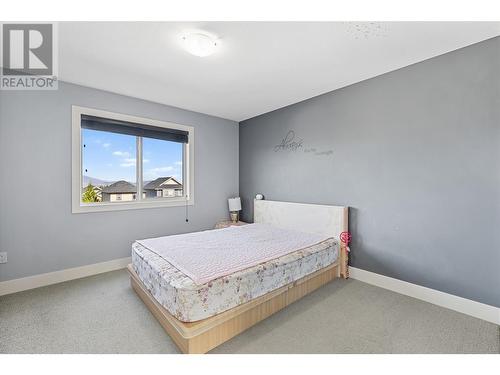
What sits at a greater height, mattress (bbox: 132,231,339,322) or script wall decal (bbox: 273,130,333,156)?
script wall decal (bbox: 273,130,333,156)

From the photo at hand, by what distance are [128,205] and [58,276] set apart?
44.5 inches

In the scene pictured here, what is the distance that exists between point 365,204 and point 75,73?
3681mm

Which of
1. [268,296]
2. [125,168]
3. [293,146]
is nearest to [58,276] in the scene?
[125,168]

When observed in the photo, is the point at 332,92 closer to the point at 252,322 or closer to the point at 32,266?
the point at 252,322

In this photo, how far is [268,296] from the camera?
2014 mm

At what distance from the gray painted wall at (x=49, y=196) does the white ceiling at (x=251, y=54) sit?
0.36m

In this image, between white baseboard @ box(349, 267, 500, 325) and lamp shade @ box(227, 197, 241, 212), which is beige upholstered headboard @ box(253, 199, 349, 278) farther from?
lamp shade @ box(227, 197, 241, 212)

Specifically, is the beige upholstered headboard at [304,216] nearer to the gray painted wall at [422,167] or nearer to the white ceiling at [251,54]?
the gray painted wall at [422,167]

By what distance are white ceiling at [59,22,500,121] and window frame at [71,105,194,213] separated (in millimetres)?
356

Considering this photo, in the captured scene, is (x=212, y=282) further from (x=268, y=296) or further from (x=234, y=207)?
(x=234, y=207)

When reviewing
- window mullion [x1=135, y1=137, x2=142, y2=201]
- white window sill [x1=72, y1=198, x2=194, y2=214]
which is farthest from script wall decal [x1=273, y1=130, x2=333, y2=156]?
window mullion [x1=135, y1=137, x2=142, y2=201]

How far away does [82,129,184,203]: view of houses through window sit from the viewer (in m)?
3.12

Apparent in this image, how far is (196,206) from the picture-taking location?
401cm

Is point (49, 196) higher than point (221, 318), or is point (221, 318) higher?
point (49, 196)
